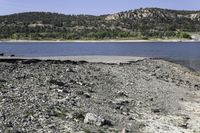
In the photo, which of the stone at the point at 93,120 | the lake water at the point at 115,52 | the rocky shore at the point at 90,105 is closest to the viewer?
the rocky shore at the point at 90,105

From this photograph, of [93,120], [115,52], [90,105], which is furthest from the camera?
[115,52]

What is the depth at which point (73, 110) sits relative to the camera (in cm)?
1725

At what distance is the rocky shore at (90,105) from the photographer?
15.2 meters

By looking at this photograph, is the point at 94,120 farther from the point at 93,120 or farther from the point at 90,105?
the point at 90,105

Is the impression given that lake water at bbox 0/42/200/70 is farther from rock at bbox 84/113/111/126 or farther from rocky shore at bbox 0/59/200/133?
rock at bbox 84/113/111/126

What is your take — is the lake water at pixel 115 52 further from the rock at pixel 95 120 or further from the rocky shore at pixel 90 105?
the rock at pixel 95 120

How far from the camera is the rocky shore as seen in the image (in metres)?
15.2

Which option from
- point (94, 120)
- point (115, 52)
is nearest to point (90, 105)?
point (94, 120)

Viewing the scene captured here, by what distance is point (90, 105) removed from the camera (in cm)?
1886

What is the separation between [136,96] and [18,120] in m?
10.1

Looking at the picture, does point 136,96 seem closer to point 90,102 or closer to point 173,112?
point 173,112

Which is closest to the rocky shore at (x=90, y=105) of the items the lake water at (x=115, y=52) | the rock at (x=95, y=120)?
the rock at (x=95, y=120)

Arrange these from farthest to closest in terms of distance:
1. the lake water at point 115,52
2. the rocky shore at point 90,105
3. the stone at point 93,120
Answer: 1. the lake water at point 115,52
2. the stone at point 93,120
3. the rocky shore at point 90,105

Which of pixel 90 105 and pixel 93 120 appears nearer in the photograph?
pixel 93 120
